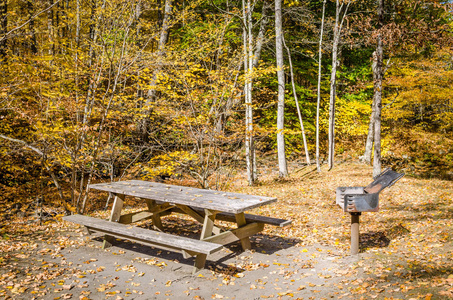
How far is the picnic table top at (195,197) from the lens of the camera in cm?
441

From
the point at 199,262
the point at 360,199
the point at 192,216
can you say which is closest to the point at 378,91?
the point at 360,199

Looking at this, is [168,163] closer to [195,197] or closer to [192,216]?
[192,216]

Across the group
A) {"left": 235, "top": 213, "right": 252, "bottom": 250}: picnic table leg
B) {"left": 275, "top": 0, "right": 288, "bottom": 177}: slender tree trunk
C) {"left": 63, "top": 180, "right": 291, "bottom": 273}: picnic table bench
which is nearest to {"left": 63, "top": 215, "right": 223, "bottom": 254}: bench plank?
{"left": 63, "top": 180, "right": 291, "bottom": 273}: picnic table bench

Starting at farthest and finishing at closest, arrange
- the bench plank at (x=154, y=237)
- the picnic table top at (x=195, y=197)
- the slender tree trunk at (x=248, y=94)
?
Result: 1. the slender tree trunk at (x=248, y=94)
2. the picnic table top at (x=195, y=197)
3. the bench plank at (x=154, y=237)

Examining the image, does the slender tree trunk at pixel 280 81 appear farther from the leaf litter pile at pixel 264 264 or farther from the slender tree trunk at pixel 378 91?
the leaf litter pile at pixel 264 264

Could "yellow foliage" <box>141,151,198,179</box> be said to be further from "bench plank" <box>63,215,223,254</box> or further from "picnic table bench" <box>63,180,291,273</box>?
"bench plank" <box>63,215,223,254</box>

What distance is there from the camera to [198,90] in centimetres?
951

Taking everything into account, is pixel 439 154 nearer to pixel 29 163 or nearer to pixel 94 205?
pixel 94 205

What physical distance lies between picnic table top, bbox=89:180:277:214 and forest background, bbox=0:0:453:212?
173 cm

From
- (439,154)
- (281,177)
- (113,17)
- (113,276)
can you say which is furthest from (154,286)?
(439,154)

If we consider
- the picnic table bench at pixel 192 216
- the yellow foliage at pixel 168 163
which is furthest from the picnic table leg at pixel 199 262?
the yellow foliage at pixel 168 163

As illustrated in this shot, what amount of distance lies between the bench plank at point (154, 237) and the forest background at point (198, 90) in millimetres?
1879

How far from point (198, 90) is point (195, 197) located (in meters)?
5.20

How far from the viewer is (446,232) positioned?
5133mm
